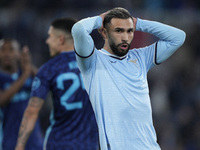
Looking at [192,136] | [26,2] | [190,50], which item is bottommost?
[192,136]

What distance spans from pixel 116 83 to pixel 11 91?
9.52 feet

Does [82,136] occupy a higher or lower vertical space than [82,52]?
lower

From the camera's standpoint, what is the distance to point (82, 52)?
12.7 feet

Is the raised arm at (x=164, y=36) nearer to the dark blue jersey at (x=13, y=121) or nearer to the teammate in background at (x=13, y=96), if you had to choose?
the teammate in background at (x=13, y=96)

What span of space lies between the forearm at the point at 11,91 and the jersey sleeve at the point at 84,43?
278cm

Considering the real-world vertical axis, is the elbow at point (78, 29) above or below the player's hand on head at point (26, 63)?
above

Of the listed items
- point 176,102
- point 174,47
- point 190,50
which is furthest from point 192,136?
point 174,47

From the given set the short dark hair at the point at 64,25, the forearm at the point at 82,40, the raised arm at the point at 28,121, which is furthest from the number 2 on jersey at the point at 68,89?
the forearm at the point at 82,40

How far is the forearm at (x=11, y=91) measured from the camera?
21.4 ft

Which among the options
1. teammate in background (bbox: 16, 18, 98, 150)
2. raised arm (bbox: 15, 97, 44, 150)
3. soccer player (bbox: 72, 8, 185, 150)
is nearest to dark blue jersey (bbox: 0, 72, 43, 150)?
teammate in background (bbox: 16, 18, 98, 150)

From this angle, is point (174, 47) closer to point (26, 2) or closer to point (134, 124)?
point (134, 124)

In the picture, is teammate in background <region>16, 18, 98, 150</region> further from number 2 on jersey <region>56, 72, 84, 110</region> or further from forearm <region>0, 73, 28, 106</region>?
forearm <region>0, 73, 28, 106</region>

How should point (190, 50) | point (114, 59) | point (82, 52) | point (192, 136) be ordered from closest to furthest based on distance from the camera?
point (82, 52) → point (114, 59) → point (192, 136) → point (190, 50)

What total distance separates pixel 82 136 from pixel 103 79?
1.47 metres
